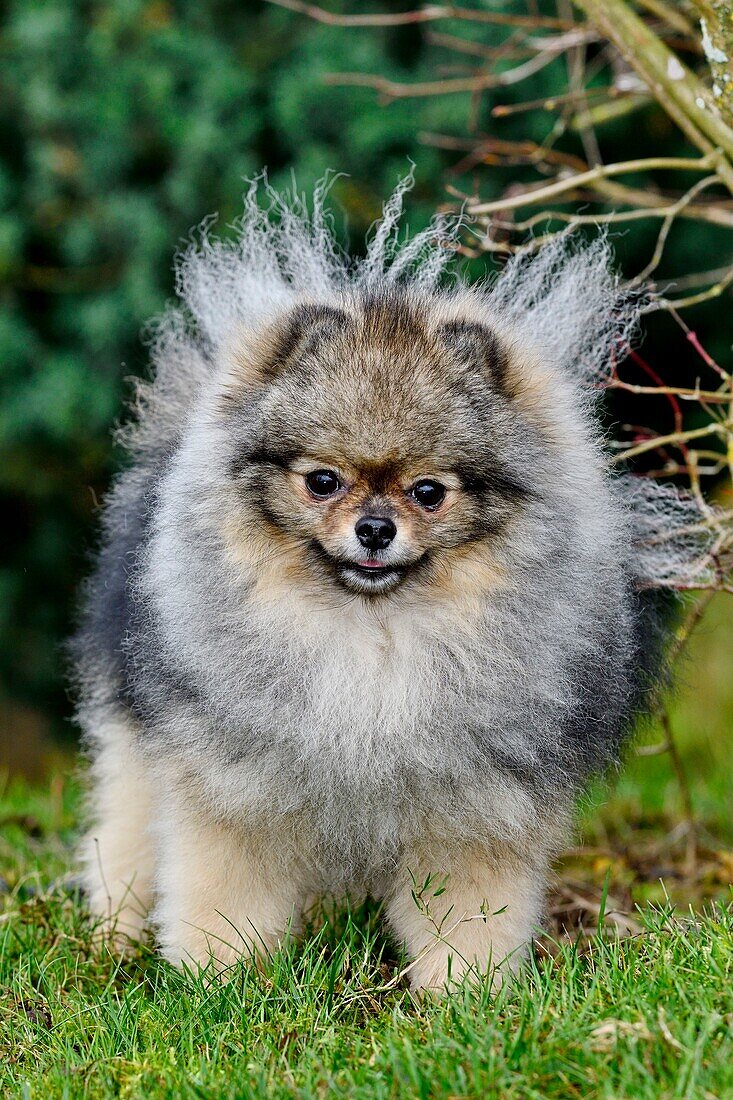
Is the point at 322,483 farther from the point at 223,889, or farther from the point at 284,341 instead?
the point at 223,889

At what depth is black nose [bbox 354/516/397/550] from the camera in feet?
10.1

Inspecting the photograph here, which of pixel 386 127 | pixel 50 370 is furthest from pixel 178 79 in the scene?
pixel 50 370

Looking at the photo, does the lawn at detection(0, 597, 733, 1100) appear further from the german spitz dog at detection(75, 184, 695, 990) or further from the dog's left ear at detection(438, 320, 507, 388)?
the dog's left ear at detection(438, 320, 507, 388)

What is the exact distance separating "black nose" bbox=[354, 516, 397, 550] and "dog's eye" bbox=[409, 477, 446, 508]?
13cm

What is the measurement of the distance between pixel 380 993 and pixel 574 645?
3.41 feet

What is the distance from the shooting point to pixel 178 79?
20.4ft

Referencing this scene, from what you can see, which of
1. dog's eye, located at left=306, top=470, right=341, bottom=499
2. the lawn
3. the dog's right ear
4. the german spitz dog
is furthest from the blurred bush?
dog's eye, located at left=306, top=470, right=341, bottom=499

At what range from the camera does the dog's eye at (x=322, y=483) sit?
319 centimetres

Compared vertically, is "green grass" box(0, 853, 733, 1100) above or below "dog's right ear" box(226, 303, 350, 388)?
below

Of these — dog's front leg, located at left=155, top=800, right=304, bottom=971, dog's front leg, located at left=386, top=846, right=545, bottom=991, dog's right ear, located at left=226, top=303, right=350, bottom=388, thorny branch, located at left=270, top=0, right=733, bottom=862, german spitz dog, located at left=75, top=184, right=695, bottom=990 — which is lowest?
dog's front leg, located at left=155, top=800, right=304, bottom=971

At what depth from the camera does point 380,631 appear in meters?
3.31

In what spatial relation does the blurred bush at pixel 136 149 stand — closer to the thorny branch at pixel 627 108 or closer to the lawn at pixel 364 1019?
the thorny branch at pixel 627 108

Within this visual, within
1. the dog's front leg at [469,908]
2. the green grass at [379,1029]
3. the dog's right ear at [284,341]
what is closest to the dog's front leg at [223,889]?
the green grass at [379,1029]

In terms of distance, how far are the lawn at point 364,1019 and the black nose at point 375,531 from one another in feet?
3.40
